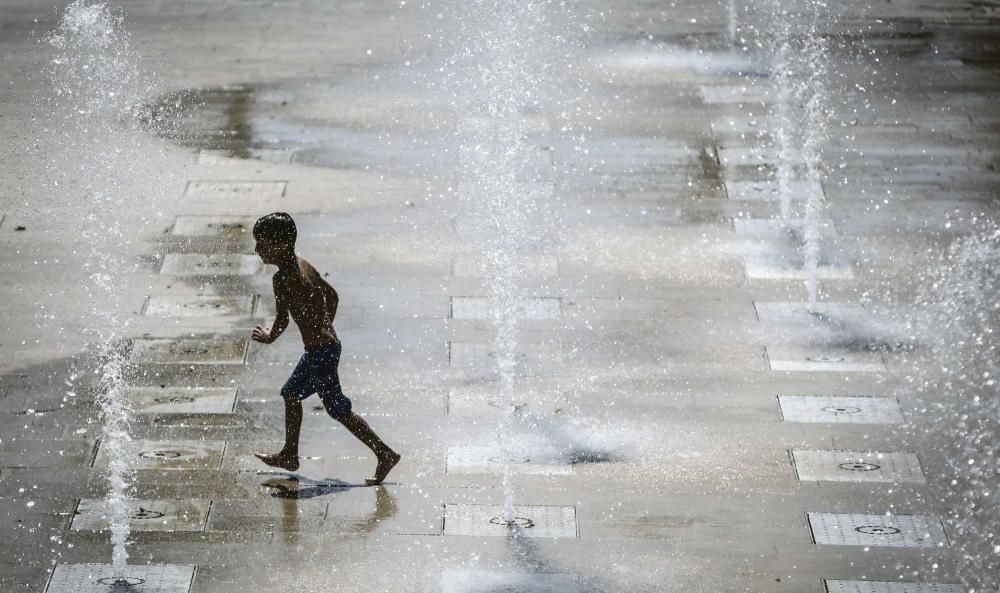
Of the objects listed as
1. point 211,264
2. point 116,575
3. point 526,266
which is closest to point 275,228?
point 116,575

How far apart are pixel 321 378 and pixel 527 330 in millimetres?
2381

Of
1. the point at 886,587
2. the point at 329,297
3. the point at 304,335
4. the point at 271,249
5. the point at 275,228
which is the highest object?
the point at 275,228

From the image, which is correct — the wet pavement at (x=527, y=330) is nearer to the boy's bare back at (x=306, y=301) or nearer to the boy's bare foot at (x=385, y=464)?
the boy's bare foot at (x=385, y=464)

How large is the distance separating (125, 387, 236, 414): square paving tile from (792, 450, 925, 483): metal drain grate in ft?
12.6

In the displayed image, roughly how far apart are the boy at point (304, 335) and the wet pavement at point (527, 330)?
0.89 ft

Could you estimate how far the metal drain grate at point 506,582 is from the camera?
7.90m

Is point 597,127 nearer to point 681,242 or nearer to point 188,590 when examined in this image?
point 681,242

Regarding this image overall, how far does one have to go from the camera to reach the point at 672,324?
10.4 meters

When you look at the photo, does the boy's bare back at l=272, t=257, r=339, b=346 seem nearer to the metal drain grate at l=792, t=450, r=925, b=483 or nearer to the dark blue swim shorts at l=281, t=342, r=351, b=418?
the dark blue swim shorts at l=281, t=342, r=351, b=418

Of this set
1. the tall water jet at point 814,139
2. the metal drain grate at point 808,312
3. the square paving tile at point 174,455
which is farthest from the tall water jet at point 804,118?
the square paving tile at point 174,455

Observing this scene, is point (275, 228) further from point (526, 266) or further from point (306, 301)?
point (526, 266)

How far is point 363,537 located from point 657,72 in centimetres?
765

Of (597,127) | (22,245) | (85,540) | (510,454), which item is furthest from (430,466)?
(597,127)

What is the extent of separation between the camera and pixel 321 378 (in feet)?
27.2
